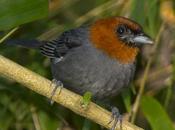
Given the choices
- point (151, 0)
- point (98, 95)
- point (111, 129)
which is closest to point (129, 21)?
point (151, 0)

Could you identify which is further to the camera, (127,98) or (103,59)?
(127,98)

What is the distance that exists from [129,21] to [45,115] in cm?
96

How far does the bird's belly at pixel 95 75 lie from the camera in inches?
183

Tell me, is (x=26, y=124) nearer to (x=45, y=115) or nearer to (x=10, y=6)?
(x=45, y=115)

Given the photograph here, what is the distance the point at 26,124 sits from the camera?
197 inches

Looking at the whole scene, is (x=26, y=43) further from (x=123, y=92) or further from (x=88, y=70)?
(x=123, y=92)

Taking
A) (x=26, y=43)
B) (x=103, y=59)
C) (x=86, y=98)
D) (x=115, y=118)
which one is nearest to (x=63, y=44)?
(x=26, y=43)

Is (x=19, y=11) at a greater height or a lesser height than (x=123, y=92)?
greater

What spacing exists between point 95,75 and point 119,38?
33cm

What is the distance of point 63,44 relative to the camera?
4953mm

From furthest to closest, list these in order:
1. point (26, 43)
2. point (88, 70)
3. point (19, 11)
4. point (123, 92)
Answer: point (26, 43) < point (123, 92) < point (88, 70) < point (19, 11)

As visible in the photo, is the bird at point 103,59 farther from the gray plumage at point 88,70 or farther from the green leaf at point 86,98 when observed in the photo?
the green leaf at point 86,98

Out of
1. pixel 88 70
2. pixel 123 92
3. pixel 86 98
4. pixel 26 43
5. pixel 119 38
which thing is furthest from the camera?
pixel 26 43

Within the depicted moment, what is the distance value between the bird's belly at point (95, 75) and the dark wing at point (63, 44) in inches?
5.6
